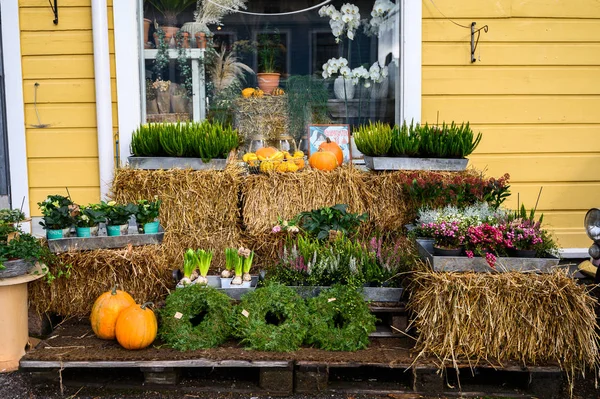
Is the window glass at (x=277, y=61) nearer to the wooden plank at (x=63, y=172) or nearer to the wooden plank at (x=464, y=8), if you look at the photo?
the wooden plank at (x=464, y=8)

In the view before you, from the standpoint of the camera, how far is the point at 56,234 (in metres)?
4.50

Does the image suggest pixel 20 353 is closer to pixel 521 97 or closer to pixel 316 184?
pixel 316 184

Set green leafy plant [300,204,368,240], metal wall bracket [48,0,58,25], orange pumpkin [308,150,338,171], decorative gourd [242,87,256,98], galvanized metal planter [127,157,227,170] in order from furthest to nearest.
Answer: decorative gourd [242,87,256,98], metal wall bracket [48,0,58,25], orange pumpkin [308,150,338,171], galvanized metal planter [127,157,227,170], green leafy plant [300,204,368,240]

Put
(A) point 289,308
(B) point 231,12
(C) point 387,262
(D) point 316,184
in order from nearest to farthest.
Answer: (A) point 289,308
(C) point 387,262
(D) point 316,184
(B) point 231,12

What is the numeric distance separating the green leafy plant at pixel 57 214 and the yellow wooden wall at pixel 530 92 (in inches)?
120

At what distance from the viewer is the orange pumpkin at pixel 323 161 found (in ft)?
17.5

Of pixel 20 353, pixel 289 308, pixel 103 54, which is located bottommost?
pixel 20 353

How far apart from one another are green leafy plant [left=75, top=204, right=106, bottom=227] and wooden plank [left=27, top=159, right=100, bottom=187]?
1191 mm

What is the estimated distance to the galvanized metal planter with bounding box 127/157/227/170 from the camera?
5.16 meters

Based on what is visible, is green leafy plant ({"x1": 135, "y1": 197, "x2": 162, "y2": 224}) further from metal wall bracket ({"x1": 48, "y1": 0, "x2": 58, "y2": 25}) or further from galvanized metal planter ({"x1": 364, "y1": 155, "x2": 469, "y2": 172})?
metal wall bracket ({"x1": 48, "y1": 0, "x2": 58, "y2": 25})

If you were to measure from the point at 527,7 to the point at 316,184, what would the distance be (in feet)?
8.11

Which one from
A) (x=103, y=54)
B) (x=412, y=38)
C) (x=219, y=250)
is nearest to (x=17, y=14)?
(x=103, y=54)

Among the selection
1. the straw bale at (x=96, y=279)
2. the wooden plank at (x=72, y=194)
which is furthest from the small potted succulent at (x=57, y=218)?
the wooden plank at (x=72, y=194)

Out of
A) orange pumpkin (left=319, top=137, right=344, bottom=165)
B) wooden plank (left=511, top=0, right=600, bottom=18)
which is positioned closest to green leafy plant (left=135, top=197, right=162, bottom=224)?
orange pumpkin (left=319, top=137, right=344, bottom=165)
